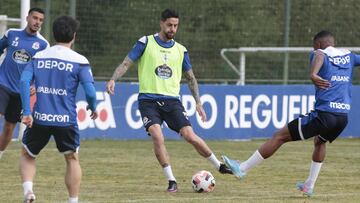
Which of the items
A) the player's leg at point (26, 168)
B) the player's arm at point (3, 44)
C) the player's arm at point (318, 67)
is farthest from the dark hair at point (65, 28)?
the player's arm at point (3, 44)

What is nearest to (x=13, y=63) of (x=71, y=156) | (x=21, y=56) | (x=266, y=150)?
(x=21, y=56)

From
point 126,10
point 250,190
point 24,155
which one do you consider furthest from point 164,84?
point 126,10

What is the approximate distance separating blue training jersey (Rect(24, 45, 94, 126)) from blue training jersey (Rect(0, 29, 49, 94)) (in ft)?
12.7

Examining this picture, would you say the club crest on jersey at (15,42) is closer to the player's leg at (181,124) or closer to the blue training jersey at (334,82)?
the player's leg at (181,124)

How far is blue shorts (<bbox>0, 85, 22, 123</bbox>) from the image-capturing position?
14.5m

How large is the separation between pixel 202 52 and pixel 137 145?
30.8ft

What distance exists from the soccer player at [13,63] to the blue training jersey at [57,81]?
12.8 feet

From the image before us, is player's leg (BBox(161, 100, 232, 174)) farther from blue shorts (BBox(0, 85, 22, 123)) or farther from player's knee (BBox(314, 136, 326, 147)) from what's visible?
blue shorts (BBox(0, 85, 22, 123))

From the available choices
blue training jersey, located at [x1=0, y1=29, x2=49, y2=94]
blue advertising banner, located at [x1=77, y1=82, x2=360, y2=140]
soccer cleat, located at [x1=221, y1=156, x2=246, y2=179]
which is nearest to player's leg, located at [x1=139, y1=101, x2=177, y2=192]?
soccer cleat, located at [x1=221, y1=156, x2=246, y2=179]

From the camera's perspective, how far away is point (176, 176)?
15.3 m

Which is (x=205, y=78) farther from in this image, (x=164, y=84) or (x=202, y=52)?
(x=164, y=84)

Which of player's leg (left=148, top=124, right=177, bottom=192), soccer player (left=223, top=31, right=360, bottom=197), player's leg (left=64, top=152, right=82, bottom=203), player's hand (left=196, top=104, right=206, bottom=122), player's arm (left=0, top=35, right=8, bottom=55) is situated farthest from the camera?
player's arm (left=0, top=35, right=8, bottom=55)

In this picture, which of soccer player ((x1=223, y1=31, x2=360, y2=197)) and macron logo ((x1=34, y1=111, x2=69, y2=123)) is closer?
macron logo ((x1=34, y1=111, x2=69, y2=123))

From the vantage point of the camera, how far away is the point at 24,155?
10695 mm
